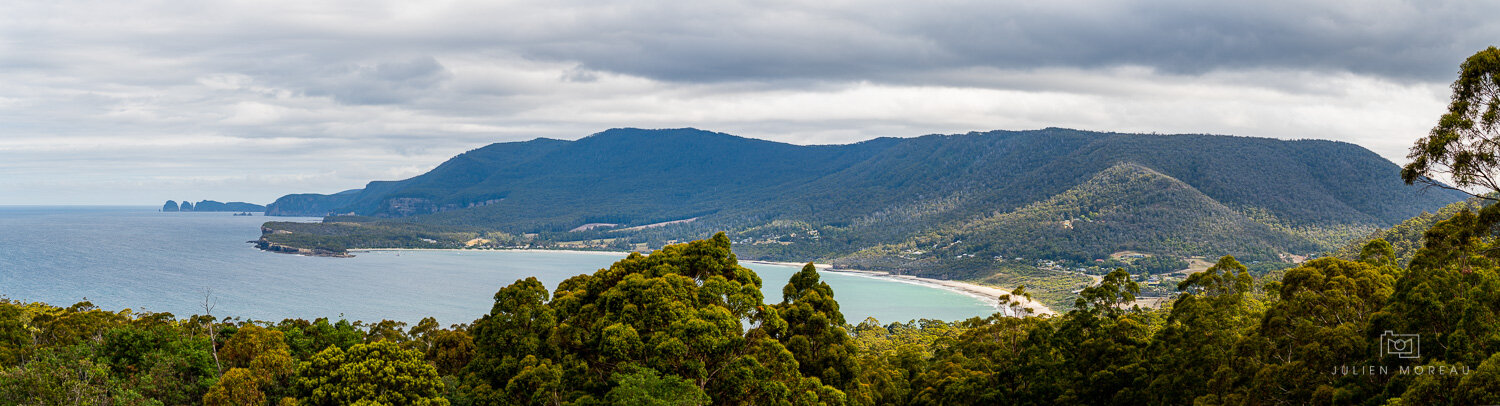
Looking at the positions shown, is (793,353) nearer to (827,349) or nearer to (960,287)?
(827,349)

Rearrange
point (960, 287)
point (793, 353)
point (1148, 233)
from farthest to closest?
point (1148, 233) < point (960, 287) < point (793, 353)

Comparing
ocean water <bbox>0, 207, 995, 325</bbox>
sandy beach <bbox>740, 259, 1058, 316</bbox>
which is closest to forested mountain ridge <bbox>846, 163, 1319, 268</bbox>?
sandy beach <bbox>740, 259, 1058, 316</bbox>

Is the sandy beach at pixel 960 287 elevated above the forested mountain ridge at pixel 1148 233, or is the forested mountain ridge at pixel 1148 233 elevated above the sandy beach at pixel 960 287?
the forested mountain ridge at pixel 1148 233

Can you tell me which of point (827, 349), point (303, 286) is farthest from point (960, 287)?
point (827, 349)

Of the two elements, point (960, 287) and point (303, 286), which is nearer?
point (303, 286)

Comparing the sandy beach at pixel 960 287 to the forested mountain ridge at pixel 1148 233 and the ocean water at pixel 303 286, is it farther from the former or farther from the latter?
the forested mountain ridge at pixel 1148 233

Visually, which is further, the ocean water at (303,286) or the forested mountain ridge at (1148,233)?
the forested mountain ridge at (1148,233)

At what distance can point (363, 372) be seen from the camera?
2044cm

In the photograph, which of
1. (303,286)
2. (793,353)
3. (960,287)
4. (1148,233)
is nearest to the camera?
(793,353)

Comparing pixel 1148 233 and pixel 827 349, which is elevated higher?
pixel 1148 233

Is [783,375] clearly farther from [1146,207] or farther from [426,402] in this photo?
[1146,207]

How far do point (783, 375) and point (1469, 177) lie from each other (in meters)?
13.5

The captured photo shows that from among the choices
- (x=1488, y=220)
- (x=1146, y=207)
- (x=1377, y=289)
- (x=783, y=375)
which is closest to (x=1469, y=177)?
(x=1488, y=220)

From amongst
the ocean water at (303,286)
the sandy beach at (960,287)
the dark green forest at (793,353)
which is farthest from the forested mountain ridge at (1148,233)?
the dark green forest at (793,353)
